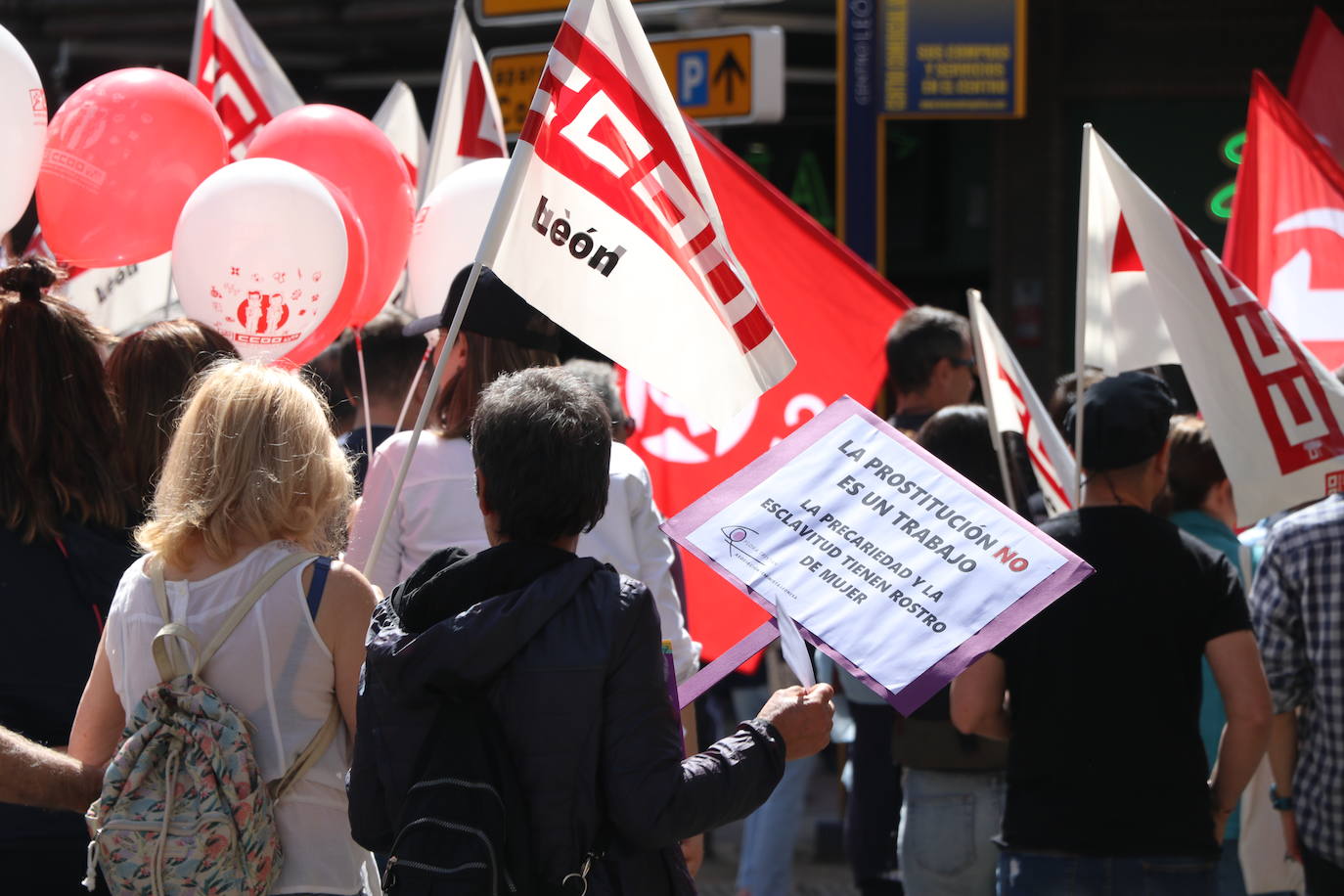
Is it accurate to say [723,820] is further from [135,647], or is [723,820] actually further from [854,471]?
[135,647]

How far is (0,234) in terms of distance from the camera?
3627 mm

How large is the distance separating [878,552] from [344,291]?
2043 mm

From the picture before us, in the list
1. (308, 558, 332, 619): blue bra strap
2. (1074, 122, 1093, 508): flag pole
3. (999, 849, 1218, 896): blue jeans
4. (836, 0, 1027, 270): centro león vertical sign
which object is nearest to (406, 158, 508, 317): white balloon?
(1074, 122, 1093, 508): flag pole

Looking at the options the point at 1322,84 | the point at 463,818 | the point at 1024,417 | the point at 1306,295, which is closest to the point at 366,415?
the point at 1024,417

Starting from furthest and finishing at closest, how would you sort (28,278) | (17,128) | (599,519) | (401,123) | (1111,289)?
(401,123) → (1111,289) → (17,128) → (28,278) → (599,519)

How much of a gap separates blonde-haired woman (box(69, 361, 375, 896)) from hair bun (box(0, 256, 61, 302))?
0.58 meters

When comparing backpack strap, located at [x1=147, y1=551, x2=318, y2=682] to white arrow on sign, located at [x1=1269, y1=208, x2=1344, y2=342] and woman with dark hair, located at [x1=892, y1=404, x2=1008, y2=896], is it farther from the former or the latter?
white arrow on sign, located at [x1=1269, y1=208, x2=1344, y2=342]

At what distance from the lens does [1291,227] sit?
4.80 metres

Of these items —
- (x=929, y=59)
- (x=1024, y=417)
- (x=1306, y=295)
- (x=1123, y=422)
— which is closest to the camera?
(x=1123, y=422)

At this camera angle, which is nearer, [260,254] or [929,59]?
[260,254]

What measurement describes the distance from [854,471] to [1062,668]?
2.81 ft

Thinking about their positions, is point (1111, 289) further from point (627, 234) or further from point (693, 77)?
point (693, 77)

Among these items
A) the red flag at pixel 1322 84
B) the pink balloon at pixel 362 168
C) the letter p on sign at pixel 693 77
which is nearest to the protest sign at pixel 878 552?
the pink balloon at pixel 362 168

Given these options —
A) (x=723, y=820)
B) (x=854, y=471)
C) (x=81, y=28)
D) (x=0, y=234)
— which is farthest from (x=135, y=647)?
(x=81, y=28)
